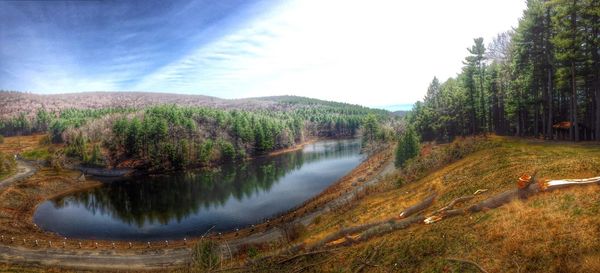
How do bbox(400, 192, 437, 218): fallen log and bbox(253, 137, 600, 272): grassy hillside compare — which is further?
bbox(400, 192, 437, 218): fallen log

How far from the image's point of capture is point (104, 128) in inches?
5032

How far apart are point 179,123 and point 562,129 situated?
98389 mm

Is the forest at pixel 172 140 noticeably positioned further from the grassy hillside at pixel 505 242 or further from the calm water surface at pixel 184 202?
the grassy hillside at pixel 505 242

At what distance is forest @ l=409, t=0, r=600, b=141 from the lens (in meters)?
32.1

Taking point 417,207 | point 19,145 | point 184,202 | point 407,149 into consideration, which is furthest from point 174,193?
point 19,145

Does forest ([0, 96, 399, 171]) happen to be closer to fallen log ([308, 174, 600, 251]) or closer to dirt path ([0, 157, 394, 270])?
dirt path ([0, 157, 394, 270])

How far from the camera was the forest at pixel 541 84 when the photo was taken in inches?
1265

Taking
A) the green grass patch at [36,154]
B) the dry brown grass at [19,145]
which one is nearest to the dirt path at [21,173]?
the green grass patch at [36,154]

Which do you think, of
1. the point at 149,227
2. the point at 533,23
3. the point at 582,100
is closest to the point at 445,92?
the point at 582,100

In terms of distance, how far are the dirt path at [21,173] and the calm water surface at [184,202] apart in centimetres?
1586

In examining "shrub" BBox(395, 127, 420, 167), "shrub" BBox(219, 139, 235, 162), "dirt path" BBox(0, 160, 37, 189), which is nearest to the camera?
"shrub" BBox(395, 127, 420, 167)

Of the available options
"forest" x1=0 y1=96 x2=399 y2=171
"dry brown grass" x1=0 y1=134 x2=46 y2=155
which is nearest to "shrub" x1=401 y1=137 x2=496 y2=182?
"forest" x1=0 y1=96 x2=399 y2=171

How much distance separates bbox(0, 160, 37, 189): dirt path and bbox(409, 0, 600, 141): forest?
3711 inches

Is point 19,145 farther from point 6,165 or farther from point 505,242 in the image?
point 505,242
